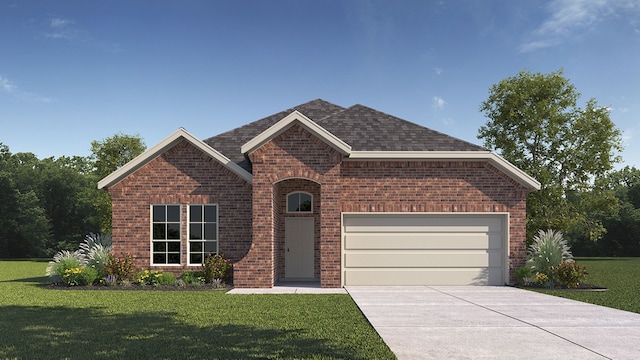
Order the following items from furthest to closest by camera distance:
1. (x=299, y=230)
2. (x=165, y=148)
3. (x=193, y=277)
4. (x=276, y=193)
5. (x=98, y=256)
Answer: (x=299, y=230), (x=276, y=193), (x=165, y=148), (x=98, y=256), (x=193, y=277)

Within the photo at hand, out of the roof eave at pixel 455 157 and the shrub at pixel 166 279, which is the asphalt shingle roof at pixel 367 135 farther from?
the shrub at pixel 166 279

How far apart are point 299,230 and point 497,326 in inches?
397

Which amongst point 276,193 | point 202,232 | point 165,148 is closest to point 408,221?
point 276,193

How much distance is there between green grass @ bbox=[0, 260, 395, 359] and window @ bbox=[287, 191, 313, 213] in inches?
208

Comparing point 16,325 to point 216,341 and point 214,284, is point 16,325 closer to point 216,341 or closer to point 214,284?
point 216,341

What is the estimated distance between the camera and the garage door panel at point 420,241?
1744 centimetres

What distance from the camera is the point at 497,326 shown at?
386 inches

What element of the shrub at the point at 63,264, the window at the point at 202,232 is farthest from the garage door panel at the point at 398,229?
the shrub at the point at 63,264

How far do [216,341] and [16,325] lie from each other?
443 centimetres

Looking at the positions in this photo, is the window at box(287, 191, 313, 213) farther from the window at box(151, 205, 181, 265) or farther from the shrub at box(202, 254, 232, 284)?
the window at box(151, 205, 181, 265)

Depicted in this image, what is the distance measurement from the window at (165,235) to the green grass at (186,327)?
3.07m

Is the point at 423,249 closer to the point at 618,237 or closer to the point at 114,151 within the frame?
the point at 114,151

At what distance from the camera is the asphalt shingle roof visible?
58.4ft

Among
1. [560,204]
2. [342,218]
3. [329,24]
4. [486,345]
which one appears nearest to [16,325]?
[486,345]
